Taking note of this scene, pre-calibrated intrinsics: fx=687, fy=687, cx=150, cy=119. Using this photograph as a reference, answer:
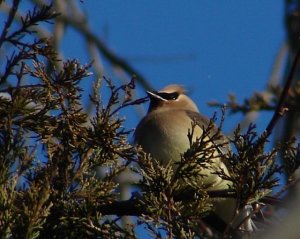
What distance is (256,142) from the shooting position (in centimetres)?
218

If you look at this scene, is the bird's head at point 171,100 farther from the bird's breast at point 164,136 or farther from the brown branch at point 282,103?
the brown branch at point 282,103

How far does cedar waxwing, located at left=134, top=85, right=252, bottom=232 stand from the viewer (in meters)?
3.75

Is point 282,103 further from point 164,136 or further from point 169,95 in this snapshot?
point 169,95

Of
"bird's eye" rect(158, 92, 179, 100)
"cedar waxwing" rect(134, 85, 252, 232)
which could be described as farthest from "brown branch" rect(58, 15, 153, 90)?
"bird's eye" rect(158, 92, 179, 100)

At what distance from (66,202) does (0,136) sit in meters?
0.30

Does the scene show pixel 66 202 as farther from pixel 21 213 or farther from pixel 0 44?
pixel 0 44

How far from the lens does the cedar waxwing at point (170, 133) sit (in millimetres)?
3754

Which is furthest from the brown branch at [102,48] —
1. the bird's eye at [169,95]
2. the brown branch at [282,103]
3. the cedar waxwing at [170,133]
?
the brown branch at [282,103]

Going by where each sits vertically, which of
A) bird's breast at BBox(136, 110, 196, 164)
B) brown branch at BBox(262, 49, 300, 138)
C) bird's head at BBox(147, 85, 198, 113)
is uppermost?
bird's head at BBox(147, 85, 198, 113)

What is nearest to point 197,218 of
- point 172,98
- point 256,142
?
point 256,142

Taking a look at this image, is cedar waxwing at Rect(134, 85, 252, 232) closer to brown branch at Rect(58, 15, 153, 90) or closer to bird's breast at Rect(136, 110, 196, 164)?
bird's breast at Rect(136, 110, 196, 164)

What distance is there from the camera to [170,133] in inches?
165

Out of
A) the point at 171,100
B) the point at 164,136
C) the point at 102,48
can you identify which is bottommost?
the point at 164,136

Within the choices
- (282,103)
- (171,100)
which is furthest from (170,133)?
(282,103)
